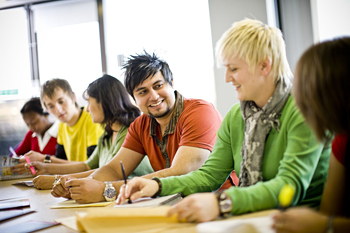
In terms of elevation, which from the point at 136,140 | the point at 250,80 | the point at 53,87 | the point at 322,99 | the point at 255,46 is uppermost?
the point at 53,87

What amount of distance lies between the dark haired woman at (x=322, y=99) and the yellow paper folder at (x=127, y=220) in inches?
12.2

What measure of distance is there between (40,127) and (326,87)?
11.0 ft

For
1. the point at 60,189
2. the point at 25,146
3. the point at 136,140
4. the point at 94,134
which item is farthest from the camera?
the point at 25,146

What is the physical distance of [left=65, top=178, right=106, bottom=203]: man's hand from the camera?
1.48m

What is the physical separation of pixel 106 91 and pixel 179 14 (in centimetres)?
203

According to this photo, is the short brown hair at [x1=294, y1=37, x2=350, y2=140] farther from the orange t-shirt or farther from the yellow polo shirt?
the yellow polo shirt

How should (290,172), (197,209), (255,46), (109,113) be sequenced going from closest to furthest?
(197,209) → (290,172) → (255,46) → (109,113)

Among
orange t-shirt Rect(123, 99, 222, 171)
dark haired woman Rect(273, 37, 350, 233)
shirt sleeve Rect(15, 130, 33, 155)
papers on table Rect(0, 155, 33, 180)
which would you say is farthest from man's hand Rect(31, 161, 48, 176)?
dark haired woman Rect(273, 37, 350, 233)

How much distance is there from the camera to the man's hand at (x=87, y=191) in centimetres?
148

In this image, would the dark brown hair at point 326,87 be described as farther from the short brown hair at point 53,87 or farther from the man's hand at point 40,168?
the short brown hair at point 53,87

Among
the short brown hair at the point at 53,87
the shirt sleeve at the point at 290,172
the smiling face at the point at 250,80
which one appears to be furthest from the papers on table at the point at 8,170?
the shirt sleeve at the point at 290,172

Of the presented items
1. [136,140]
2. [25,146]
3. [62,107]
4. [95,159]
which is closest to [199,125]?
[136,140]

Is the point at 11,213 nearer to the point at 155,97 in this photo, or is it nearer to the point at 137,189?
the point at 137,189

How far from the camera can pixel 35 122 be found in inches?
144
